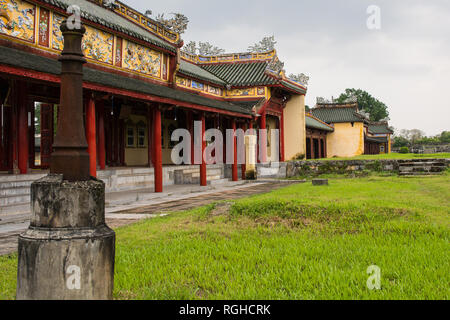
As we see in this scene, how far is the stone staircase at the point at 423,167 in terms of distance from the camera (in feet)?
53.6

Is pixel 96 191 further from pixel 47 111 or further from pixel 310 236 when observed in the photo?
pixel 47 111

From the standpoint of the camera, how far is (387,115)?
78.1 metres

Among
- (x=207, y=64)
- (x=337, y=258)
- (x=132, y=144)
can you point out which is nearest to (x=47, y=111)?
(x=132, y=144)

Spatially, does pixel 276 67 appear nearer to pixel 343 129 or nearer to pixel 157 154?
pixel 157 154

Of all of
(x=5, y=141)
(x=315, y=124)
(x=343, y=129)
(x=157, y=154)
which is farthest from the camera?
(x=343, y=129)

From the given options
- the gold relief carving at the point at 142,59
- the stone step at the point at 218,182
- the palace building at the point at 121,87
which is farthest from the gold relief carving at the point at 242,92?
the gold relief carving at the point at 142,59

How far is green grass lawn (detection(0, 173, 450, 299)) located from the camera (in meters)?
3.02

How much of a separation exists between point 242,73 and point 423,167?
1108cm

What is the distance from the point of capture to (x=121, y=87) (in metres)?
9.80

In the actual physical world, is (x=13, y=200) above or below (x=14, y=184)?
below

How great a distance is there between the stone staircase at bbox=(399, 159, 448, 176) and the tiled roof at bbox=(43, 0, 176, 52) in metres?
11.6

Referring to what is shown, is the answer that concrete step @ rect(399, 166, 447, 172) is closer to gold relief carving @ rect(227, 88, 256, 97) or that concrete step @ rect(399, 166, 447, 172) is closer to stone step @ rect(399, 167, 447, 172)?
stone step @ rect(399, 167, 447, 172)

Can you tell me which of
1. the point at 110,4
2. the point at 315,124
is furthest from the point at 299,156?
the point at 110,4

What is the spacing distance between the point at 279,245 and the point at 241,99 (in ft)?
56.4
